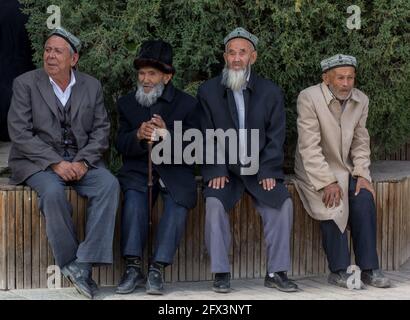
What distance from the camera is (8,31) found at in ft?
27.3

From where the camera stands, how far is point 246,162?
646cm

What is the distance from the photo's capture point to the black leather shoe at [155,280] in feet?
20.0

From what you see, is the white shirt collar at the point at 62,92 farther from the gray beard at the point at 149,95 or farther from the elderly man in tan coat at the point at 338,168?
the elderly man in tan coat at the point at 338,168

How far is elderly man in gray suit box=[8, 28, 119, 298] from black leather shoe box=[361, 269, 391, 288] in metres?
1.77

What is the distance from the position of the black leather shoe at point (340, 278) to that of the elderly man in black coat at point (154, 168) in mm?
1104

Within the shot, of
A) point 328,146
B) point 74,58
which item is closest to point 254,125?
point 328,146

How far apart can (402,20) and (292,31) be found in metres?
0.79

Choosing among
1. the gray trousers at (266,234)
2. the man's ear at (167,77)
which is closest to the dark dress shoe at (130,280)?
the gray trousers at (266,234)

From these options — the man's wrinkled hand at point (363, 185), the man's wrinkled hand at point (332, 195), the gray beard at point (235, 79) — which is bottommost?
the man's wrinkled hand at point (332, 195)

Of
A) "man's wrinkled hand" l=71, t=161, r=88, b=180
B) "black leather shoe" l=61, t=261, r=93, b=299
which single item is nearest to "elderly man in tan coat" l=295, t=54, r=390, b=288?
"man's wrinkled hand" l=71, t=161, r=88, b=180

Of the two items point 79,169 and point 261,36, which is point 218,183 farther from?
point 261,36

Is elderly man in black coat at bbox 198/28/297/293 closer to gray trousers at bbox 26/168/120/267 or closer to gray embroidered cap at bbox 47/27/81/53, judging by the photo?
gray trousers at bbox 26/168/120/267

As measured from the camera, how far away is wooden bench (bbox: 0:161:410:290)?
618cm

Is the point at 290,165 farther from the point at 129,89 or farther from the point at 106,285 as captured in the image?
the point at 106,285
